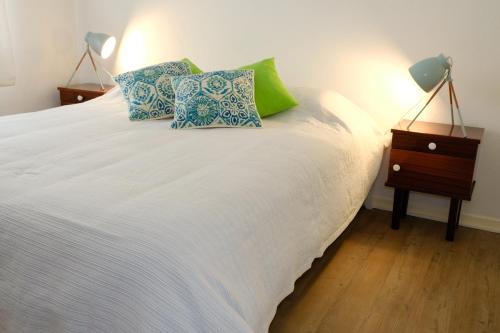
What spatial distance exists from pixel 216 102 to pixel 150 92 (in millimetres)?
477

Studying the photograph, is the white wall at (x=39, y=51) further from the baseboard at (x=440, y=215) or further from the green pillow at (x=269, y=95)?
the baseboard at (x=440, y=215)

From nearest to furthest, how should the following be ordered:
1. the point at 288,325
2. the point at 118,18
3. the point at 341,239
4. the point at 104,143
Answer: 1. the point at 288,325
2. the point at 104,143
3. the point at 341,239
4. the point at 118,18

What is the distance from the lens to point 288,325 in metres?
1.82

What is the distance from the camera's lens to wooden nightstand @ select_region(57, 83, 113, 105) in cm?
353

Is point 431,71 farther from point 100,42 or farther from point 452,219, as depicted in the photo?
point 100,42

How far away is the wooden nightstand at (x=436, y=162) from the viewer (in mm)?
2412

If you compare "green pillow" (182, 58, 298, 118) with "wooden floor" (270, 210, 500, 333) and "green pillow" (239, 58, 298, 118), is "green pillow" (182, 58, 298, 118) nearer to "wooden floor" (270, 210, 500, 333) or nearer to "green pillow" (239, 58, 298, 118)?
"green pillow" (239, 58, 298, 118)

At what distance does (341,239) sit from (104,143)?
1341 mm

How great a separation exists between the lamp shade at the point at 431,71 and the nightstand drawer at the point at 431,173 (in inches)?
14.6

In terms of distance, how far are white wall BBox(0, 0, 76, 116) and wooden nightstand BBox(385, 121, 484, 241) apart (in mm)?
2708

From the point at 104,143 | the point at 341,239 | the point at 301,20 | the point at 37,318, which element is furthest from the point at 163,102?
the point at 37,318

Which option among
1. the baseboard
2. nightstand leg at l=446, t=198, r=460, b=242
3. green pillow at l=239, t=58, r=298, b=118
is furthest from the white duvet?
the baseboard

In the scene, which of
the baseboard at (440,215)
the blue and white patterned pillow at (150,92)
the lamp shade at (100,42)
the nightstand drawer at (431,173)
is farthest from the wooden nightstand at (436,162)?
the lamp shade at (100,42)

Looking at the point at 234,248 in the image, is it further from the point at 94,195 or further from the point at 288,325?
the point at 288,325
